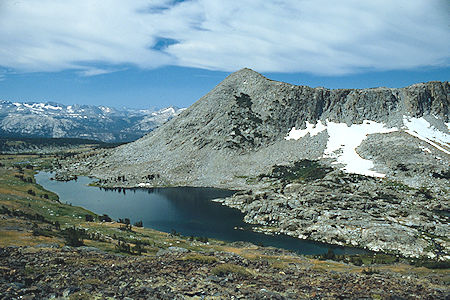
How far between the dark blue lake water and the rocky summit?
563 cm

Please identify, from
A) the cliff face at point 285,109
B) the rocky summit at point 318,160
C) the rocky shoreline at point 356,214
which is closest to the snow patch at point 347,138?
the rocky summit at point 318,160

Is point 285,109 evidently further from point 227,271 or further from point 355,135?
point 227,271

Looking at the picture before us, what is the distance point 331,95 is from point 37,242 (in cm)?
17491

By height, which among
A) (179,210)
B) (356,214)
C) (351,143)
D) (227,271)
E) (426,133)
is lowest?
(179,210)

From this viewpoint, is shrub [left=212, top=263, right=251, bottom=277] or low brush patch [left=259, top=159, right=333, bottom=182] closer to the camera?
shrub [left=212, top=263, right=251, bottom=277]

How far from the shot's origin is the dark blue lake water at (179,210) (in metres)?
69.1

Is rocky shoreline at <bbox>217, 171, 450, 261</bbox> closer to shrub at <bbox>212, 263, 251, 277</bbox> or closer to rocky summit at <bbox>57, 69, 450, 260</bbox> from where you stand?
rocky summit at <bbox>57, 69, 450, 260</bbox>

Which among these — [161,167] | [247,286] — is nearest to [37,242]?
[247,286]

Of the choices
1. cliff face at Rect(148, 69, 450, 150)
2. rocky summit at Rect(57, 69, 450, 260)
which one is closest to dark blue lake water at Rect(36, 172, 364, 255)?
rocky summit at Rect(57, 69, 450, 260)

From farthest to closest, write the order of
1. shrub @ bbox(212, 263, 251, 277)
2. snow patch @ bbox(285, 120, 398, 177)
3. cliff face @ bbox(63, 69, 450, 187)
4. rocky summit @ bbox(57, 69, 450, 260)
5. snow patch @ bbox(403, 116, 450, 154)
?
cliff face @ bbox(63, 69, 450, 187) → snow patch @ bbox(403, 116, 450, 154) → snow patch @ bbox(285, 120, 398, 177) → rocky summit @ bbox(57, 69, 450, 260) → shrub @ bbox(212, 263, 251, 277)

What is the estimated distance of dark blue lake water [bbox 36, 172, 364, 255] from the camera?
69.1 metres

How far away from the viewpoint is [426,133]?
14238cm

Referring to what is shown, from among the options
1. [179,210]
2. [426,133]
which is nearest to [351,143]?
[426,133]

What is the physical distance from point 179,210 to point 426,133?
12890cm
